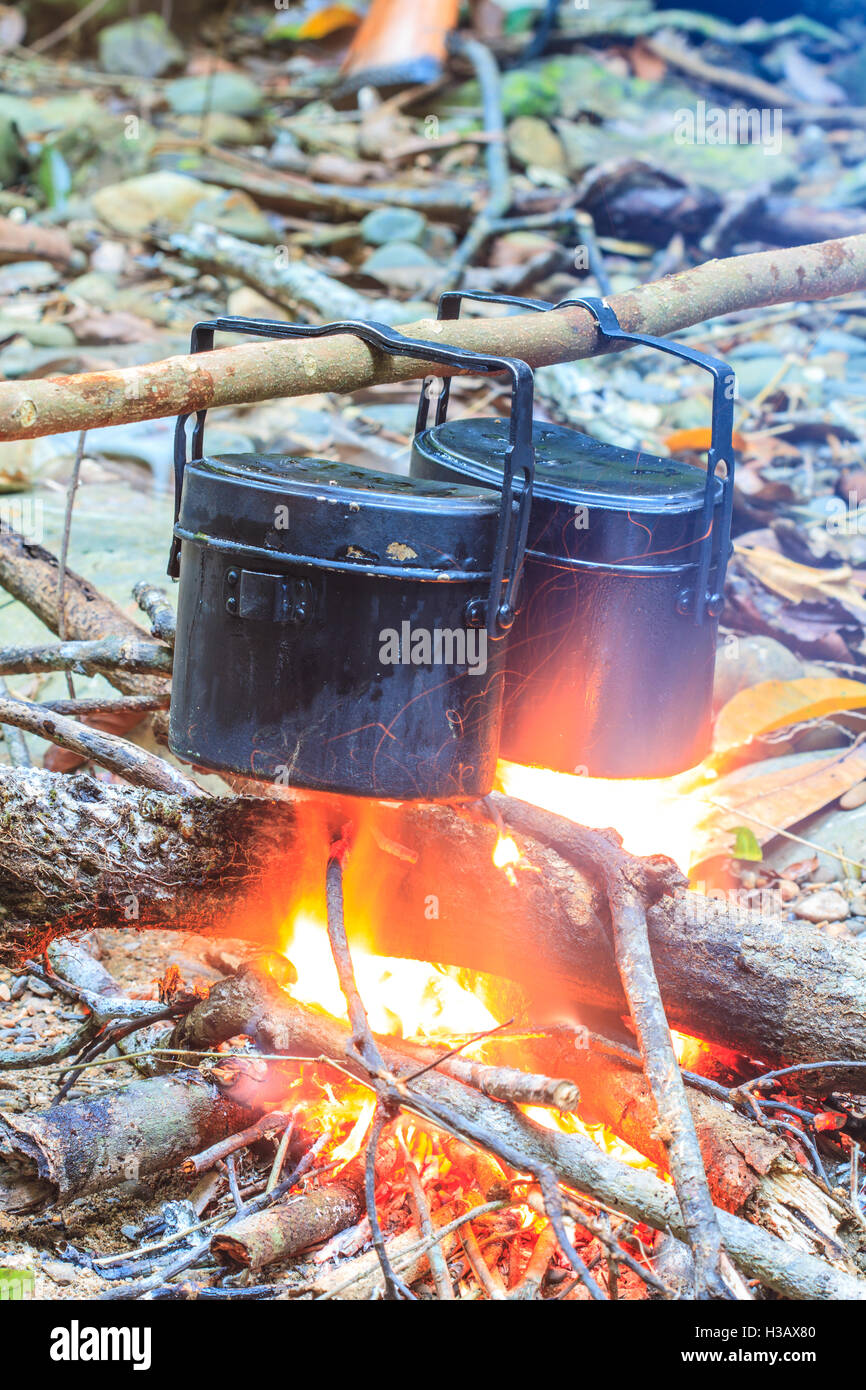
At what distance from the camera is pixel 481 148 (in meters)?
10.7

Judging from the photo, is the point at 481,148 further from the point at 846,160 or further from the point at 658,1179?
the point at 658,1179

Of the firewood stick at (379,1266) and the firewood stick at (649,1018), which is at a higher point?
the firewood stick at (649,1018)

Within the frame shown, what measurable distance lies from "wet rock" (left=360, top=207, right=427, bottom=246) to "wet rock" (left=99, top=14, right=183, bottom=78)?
19.7 feet

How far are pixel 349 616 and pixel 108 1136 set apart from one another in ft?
3.69

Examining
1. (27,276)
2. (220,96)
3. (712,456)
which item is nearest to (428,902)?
(712,456)

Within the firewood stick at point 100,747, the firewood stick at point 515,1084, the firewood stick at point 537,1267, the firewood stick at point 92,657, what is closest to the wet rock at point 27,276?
the firewood stick at point 92,657

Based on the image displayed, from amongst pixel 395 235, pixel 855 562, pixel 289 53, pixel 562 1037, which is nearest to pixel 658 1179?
pixel 562 1037

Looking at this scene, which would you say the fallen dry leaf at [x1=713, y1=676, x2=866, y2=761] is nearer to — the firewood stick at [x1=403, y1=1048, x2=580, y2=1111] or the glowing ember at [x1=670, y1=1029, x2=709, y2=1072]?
the glowing ember at [x1=670, y1=1029, x2=709, y2=1072]

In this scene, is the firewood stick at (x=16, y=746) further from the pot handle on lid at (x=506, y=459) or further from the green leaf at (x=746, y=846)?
the green leaf at (x=746, y=846)

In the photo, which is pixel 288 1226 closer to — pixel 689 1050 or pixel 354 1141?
pixel 354 1141

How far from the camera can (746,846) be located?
3.33 meters

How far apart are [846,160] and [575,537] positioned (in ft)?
36.0

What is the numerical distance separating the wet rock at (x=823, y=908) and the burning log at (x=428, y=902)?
3.05ft

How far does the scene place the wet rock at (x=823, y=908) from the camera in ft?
10.5
